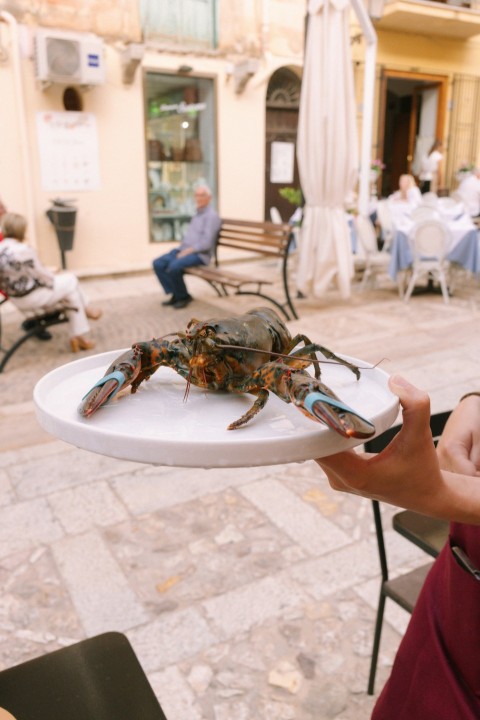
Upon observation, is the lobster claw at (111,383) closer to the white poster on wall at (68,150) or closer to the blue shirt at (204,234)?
the blue shirt at (204,234)

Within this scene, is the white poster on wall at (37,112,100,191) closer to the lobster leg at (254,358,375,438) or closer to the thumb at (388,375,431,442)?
the lobster leg at (254,358,375,438)

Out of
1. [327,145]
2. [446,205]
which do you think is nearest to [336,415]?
[327,145]

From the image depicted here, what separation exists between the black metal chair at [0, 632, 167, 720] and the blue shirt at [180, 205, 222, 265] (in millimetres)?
7101

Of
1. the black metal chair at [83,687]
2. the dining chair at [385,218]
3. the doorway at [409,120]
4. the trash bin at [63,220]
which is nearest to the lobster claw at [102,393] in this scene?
the black metal chair at [83,687]

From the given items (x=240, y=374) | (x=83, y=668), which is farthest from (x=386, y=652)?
(x=240, y=374)

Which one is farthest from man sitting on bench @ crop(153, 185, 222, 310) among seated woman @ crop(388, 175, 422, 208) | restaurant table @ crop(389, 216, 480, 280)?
seated woman @ crop(388, 175, 422, 208)

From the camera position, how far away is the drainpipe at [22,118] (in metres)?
9.72

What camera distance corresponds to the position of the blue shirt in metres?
8.23

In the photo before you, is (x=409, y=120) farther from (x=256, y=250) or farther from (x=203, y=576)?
(x=203, y=576)

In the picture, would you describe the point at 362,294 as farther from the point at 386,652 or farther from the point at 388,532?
the point at 386,652

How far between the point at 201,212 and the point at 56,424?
7.86m

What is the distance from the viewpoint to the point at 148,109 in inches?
448

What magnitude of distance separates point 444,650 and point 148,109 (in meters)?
11.6

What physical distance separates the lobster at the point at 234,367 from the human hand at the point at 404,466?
90 millimetres
